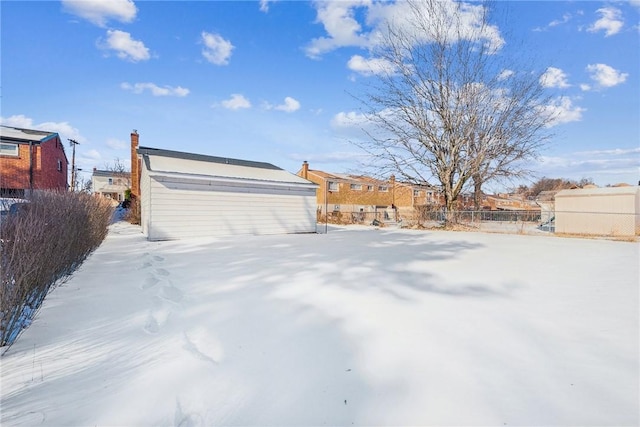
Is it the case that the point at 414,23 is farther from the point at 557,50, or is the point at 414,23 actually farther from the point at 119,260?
the point at 119,260

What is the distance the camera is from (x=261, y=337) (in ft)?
8.79

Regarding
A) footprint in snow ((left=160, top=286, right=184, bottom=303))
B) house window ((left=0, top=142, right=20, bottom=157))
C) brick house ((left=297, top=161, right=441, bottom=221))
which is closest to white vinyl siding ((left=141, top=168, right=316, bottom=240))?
footprint in snow ((left=160, top=286, right=184, bottom=303))

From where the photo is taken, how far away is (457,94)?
688 inches

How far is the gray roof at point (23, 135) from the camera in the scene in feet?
54.6

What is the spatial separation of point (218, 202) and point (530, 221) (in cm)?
2148

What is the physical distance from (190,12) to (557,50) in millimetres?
18399

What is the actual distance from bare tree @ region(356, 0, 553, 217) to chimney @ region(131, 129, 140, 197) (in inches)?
532

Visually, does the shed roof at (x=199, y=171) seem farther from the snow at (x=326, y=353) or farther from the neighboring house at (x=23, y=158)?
the neighboring house at (x=23, y=158)

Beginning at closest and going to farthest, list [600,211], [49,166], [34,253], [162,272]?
[34,253] < [162,272] < [600,211] < [49,166]

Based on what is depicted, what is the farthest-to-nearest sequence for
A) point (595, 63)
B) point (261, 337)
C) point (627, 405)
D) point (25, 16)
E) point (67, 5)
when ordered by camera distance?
point (595, 63), point (67, 5), point (25, 16), point (261, 337), point (627, 405)

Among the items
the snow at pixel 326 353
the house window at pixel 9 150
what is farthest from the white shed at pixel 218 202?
the house window at pixel 9 150

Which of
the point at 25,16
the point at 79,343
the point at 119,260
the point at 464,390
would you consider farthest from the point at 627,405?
the point at 25,16

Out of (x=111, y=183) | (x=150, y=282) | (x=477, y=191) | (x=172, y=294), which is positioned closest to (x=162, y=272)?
(x=150, y=282)

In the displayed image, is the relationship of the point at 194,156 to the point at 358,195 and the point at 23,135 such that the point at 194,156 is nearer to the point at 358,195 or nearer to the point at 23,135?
the point at 23,135
